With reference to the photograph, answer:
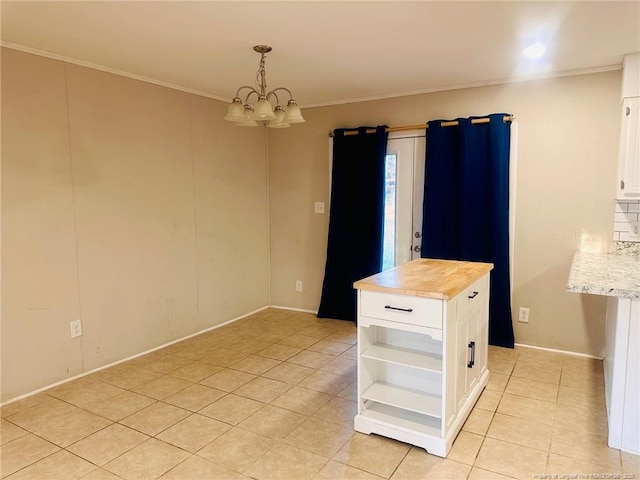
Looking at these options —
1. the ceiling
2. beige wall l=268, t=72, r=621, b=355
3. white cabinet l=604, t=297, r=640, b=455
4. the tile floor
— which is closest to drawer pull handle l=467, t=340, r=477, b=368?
the tile floor

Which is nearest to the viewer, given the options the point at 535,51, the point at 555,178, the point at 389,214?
the point at 535,51

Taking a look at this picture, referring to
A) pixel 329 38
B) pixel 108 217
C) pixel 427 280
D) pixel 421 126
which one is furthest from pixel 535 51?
pixel 108 217

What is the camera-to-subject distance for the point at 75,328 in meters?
3.13

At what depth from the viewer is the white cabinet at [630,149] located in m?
2.95

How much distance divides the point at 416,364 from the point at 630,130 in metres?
2.26

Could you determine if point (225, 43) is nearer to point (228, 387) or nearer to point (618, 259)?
point (228, 387)

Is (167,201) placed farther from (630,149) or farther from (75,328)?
(630,149)

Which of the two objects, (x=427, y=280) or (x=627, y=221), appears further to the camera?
(x=627, y=221)

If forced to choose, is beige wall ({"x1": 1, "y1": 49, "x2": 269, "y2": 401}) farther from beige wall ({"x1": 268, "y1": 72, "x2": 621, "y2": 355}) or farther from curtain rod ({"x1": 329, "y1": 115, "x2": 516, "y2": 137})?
beige wall ({"x1": 268, "y1": 72, "x2": 621, "y2": 355})

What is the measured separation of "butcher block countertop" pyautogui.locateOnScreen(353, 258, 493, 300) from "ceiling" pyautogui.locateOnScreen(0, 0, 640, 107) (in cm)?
142

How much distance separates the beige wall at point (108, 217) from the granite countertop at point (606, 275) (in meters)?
3.06

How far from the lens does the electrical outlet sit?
3.11m

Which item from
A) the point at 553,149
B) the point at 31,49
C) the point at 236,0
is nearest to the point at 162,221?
the point at 31,49

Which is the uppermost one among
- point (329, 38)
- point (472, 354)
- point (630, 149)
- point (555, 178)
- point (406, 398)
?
point (329, 38)
